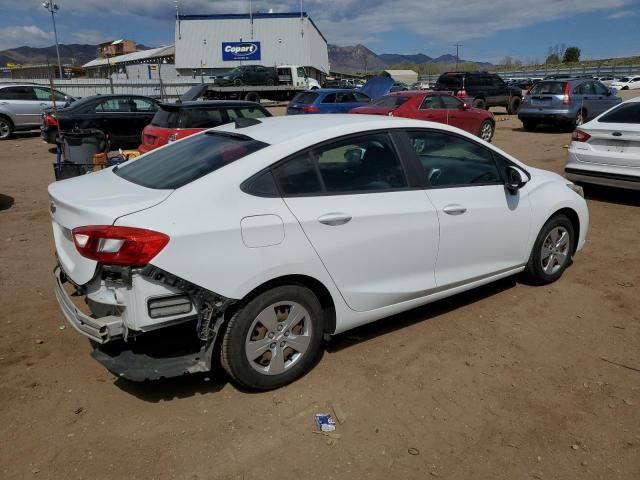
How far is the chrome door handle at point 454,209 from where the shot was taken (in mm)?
3681

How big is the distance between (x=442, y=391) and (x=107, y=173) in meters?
2.70

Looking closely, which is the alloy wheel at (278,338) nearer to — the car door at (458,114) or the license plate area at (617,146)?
the license plate area at (617,146)

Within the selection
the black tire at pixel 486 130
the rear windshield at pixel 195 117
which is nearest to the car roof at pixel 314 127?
the rear windshield at pixel 195 117

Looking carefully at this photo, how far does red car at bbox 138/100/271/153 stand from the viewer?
9.47 meters

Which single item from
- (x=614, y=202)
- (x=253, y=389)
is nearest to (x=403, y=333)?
(x=253, y=389)

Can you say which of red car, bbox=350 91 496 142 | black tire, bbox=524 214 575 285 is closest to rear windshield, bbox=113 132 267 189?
black tire, bbox=524 214 575 285

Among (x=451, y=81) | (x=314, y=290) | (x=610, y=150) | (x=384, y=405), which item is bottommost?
(x=384, y=405)

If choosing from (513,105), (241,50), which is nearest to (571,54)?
(241,50)

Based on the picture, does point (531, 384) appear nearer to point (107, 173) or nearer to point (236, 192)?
point (236, 192)

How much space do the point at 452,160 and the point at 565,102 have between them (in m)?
14.2

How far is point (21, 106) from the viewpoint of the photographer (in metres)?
16.8

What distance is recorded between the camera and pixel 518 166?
436cm

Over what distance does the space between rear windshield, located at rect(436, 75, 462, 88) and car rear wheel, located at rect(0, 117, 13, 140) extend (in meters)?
16.3

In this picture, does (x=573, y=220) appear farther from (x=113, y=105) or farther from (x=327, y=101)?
(x=113, y=105)
